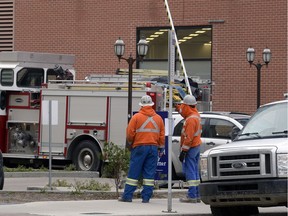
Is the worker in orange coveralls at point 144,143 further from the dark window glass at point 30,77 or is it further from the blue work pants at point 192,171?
the dark window glass at point 30,77

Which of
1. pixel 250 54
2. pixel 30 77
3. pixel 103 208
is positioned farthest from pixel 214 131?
pixel 250 54

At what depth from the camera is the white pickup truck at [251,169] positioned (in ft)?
41.2

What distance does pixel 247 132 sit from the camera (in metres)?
14.1

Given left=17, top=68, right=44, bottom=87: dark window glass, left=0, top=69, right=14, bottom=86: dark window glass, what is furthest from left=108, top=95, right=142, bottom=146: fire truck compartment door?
left=0, top=69, right=14, bottom=86: dark window glass

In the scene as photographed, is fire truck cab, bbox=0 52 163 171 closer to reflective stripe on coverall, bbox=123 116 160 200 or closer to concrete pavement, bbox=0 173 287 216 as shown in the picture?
concrete pavement, bbox=0 173 287 216

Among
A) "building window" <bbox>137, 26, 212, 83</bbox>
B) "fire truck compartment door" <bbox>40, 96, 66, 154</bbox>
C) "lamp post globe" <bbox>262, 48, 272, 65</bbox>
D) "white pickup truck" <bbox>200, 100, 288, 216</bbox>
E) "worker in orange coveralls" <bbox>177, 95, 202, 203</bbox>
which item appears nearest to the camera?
"white pickup truck" <bbox>200, 100, 288, 216</bbox>

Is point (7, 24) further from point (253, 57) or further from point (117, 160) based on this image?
point (117, 160)

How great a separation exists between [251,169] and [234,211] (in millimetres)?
1592

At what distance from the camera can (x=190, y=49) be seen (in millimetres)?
32719

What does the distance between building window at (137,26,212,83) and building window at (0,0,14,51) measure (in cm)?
537

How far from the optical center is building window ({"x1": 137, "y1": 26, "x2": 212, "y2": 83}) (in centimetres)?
3241

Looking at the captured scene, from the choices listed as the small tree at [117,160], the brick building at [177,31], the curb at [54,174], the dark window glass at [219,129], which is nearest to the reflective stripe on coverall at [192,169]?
the small tree at [117,160]

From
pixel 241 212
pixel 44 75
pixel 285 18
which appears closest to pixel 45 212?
pixel 241 212

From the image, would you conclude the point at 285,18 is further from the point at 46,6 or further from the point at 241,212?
the point at 241,212
